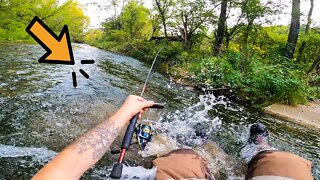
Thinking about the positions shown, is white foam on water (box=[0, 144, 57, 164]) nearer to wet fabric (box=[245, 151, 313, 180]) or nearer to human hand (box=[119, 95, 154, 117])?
human hand (box=[119, 95, 154, 117])

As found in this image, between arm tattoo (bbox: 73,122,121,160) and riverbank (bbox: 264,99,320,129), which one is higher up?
arm tattoo (bbox: 73,122,121,160)

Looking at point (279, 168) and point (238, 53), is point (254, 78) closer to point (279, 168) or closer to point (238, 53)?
point (238, 53)

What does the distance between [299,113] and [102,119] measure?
5385 millimetres

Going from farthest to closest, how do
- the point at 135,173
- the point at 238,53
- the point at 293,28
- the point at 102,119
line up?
1. the point at 293,28
2. the point at 238,53
3. the point at 102,119
4. the point at 135,173

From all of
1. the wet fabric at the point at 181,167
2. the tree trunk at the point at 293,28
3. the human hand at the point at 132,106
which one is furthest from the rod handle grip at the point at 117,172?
the tree trunk at the point at 293,28

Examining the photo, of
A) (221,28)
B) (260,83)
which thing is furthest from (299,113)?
(221,28)

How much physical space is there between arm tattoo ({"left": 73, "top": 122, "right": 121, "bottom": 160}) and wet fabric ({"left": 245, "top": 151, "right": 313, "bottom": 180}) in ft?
5.07

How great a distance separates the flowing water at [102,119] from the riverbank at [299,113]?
0.56 m

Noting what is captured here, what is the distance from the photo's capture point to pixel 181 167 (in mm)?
2346

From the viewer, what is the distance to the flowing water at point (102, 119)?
3.49 metres

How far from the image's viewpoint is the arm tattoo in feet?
→ 4.83

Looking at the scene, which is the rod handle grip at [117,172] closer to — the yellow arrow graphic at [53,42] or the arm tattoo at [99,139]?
the arm tattoo at [99,139]

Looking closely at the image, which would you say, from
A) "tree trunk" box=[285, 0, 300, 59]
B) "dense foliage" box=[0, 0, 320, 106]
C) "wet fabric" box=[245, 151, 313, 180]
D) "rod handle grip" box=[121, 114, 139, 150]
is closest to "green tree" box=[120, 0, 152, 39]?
"dense foliage" box=[0, 0, 320, 106]

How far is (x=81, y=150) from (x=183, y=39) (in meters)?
16.9
